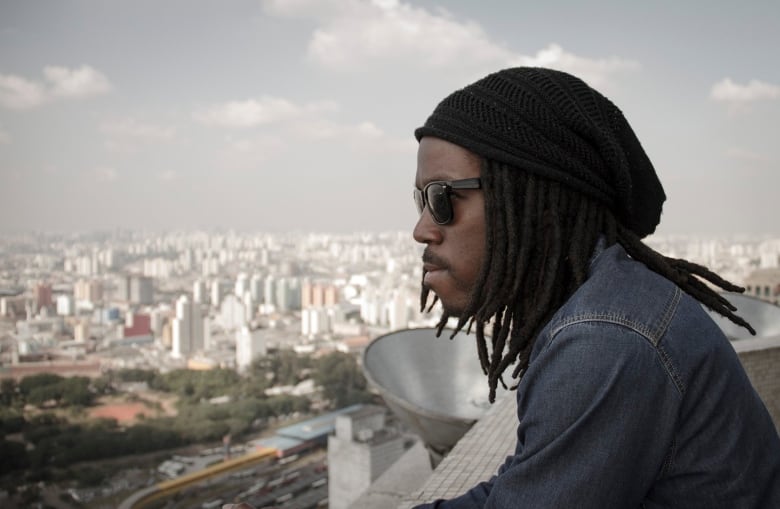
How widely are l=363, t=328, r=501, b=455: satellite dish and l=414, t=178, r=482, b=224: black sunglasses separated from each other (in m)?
2.99

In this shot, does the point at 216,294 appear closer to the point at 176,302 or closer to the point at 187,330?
the point at 176,302

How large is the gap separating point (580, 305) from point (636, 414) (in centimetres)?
11

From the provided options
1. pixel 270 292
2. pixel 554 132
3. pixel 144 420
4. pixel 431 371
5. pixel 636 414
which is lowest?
pixel 144 420

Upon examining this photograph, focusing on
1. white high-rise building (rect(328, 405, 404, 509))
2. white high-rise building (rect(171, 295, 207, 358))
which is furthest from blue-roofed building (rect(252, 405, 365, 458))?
white high-rise building (rect(171, 295, 207, 358))

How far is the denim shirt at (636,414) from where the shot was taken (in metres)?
0.54

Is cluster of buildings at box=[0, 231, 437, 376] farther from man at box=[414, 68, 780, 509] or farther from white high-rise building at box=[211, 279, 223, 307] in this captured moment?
man at box=[414, 68, 780, 509]

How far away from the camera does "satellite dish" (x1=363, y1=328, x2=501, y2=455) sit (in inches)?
154

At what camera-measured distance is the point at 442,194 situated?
78 cm

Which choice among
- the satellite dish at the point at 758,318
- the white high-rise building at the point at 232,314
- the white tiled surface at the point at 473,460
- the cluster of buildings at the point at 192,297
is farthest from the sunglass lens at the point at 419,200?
the white high-rise building at the point at 232,314

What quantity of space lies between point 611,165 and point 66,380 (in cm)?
1457

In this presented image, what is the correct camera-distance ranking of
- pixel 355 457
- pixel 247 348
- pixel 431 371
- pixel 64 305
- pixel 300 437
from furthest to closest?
pixel 247 348
pixel 64 305
pixel 300 437
pixel 355 457
pixel 431 371

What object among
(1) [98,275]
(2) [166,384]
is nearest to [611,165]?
(2) [166,384]

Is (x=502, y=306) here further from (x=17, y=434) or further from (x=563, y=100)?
(x=17, y=434)

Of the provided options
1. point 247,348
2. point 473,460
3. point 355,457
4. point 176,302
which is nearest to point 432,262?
point 473,460
